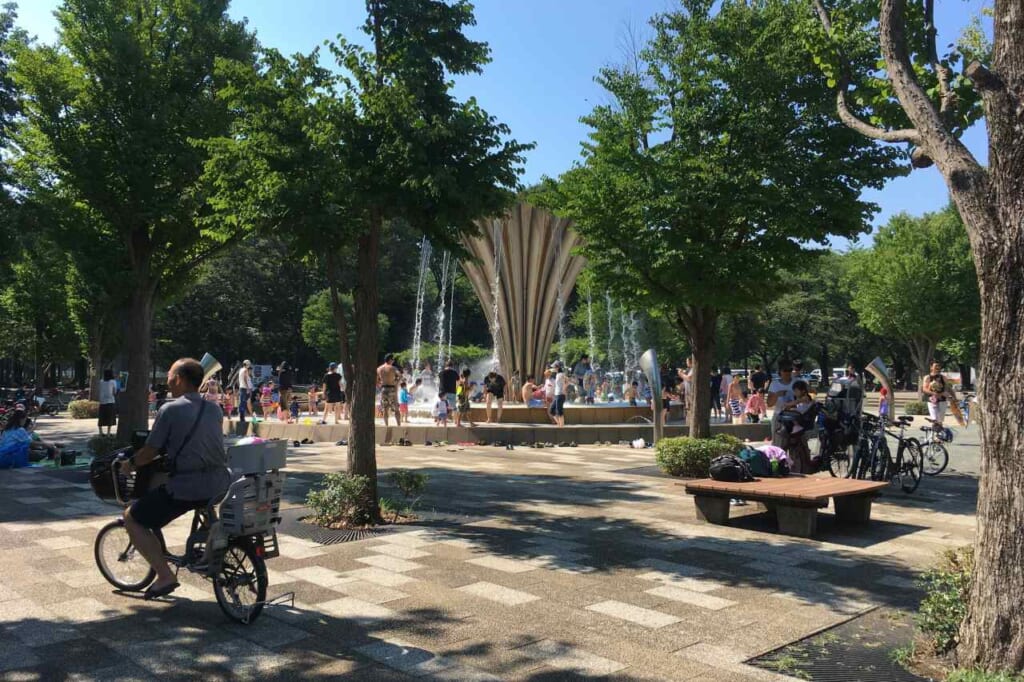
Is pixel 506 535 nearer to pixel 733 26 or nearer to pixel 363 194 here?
pixel 363 194

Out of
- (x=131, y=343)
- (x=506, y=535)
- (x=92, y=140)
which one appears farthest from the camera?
(x=131, y=343)

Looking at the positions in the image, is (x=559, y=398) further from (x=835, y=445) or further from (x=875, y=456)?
(x=875, y=456)

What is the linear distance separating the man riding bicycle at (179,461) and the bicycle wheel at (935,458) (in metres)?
12.3

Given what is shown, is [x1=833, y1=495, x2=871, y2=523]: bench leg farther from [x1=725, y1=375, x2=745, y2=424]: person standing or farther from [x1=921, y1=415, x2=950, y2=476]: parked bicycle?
[x1=725, y1=375, x2=745, y2=424]: person standing

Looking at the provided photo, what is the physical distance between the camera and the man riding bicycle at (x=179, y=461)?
17.5 feet

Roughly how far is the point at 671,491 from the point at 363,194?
6031 mm

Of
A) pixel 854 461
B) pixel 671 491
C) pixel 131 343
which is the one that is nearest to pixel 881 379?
pixel 854 461

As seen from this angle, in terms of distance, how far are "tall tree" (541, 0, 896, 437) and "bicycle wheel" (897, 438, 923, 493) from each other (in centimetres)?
289

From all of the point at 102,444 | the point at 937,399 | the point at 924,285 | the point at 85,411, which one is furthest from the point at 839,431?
the point at 924,285

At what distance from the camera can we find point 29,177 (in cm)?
1411

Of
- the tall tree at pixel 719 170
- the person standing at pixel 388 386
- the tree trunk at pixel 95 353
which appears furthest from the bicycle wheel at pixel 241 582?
the tree trunk at pixel 95 353

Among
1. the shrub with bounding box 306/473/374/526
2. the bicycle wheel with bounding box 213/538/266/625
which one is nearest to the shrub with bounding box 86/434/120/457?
the shrub with bounding box 306/473/374/526

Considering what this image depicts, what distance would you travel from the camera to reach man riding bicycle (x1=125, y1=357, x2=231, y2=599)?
17.5 ft

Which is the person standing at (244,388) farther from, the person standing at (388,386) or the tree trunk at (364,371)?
the tree trunk at (364,371)
